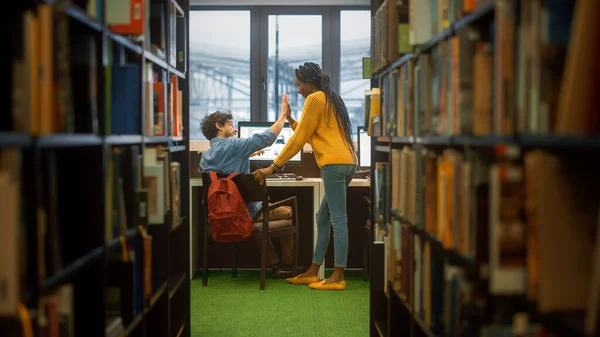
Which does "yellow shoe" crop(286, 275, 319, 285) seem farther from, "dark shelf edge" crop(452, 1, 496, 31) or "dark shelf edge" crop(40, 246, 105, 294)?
"dark shelf edge" crop(452, 1, 496, 31)

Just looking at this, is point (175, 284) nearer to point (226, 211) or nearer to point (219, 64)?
point (226, 211)

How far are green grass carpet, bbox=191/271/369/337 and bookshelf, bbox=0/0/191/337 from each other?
0.74m

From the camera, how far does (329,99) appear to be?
391cm

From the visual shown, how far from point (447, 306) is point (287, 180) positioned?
276cm

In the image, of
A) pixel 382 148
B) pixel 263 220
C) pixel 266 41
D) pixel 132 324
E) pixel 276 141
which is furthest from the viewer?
pixel 266 41

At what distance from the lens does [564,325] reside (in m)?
1.09

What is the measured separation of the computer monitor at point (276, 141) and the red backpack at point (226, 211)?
0.89m

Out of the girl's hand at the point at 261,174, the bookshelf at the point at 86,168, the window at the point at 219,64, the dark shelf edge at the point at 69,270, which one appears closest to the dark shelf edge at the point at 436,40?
the bookshelf at the point at 86,168

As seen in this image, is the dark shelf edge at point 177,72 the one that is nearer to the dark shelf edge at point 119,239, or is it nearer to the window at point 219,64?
the dark shelf edge at point 119,239

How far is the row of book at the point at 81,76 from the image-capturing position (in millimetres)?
1262

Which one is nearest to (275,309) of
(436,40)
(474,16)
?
(436,40)

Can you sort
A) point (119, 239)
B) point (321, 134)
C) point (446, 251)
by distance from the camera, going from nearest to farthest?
point (446, 251), point (119, 239), point (321, 134)

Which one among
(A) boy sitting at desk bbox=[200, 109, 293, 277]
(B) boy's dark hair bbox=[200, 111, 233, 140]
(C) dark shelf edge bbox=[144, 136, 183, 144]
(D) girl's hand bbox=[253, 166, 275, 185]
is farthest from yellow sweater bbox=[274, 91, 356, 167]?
(C) dark shelf edge bbox=[144, 136, 183, 144]

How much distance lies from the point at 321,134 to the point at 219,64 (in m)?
2.41
